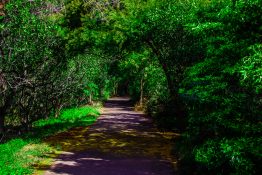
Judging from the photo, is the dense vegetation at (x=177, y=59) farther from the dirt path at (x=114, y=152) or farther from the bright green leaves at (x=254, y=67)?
the dirt path at (x=114, y=152)

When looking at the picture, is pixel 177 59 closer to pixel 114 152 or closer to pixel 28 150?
pixel 114 152

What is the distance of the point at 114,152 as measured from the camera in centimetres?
1464

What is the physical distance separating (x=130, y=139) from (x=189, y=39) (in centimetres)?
546

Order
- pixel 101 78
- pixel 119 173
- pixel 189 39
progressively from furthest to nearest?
pixel 101 78
pixel 189 39
pixel 119 173

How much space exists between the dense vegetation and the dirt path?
101 centimetres

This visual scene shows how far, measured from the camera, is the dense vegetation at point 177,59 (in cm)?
766

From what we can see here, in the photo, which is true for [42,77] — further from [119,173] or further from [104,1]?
[119,173]

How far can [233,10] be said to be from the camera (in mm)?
7570

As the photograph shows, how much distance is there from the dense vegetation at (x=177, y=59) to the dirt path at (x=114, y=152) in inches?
39.6

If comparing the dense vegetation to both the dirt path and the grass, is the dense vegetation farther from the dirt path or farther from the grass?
the grass

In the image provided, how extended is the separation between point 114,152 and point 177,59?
16.3 feet

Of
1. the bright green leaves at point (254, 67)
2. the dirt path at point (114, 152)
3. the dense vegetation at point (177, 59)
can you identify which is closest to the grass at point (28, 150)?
the dirt path at point (114, 152)

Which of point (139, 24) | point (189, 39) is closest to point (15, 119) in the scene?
point (139, 24)

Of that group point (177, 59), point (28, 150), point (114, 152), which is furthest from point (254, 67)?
point (177, 59)
